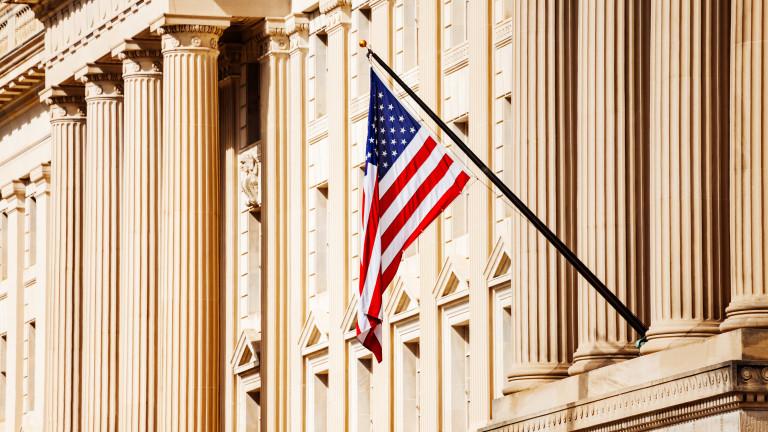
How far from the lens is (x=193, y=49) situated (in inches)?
2611

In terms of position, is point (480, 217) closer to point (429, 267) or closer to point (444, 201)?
point (429, 267)

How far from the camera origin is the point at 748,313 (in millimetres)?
37344

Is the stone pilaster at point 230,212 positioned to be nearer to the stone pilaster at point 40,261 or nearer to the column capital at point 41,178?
the stone pilaster at point 40,261

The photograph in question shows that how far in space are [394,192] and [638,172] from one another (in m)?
3.98

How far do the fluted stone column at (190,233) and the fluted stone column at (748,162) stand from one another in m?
28.7

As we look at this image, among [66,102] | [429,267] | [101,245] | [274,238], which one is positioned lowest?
[429,267]

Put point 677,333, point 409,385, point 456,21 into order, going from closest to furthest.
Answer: point 677,333
point 456,21
point 409,385

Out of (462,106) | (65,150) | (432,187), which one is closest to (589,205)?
(432,187)

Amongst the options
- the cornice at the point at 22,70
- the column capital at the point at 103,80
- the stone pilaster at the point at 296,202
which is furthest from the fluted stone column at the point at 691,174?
the cornice at the point at 22,70

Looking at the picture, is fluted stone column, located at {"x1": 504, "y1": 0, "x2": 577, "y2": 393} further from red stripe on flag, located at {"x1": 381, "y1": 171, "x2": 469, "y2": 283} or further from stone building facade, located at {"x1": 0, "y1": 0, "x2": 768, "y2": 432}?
red stripe on flag, located at {"x1": 381, "y1": 171, "x2": 469, "y2": 283}

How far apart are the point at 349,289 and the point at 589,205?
1917cm

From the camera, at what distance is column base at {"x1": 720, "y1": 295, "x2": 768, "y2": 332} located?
37125 millimetres

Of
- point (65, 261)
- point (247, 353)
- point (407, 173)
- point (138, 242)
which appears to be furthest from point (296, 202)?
point (407, 173)

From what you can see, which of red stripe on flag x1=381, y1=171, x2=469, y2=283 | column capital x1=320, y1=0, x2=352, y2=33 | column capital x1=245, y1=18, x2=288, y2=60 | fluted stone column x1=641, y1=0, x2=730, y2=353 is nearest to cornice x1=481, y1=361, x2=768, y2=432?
fluted stone column x1=641, y1=0, x2=730, y2=353
